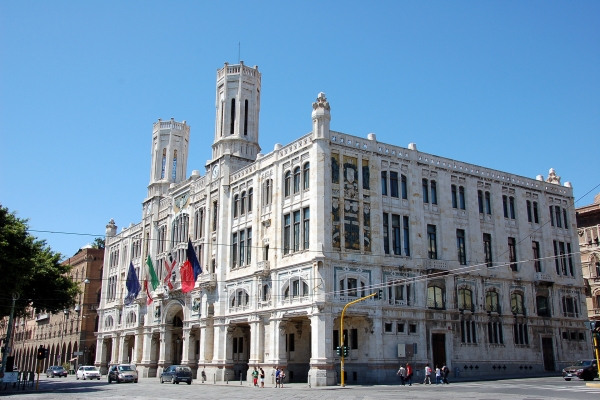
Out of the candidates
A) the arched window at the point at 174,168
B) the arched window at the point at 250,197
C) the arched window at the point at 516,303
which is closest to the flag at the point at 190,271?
the arched window at the point at 250,197

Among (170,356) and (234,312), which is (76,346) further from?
(234,312)

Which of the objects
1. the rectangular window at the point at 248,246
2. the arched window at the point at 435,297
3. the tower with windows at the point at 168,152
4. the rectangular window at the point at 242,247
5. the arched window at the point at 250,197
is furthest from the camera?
the tower with windows at the point at 168,152

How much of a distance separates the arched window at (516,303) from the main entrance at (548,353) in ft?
12.6

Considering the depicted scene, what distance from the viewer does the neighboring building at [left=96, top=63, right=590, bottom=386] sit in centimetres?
4516

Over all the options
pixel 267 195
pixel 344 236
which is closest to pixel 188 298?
pixel 267 195

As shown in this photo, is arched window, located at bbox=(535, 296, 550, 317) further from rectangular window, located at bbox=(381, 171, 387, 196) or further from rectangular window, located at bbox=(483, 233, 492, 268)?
rectangular window, located at bbox=(381, 171, 387, 196)

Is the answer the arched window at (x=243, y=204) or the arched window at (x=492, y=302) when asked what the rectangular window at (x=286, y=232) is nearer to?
the arched window at (x=243, y=204)

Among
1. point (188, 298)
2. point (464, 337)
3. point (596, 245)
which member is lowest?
point (464, 337)

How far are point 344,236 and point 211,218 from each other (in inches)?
728

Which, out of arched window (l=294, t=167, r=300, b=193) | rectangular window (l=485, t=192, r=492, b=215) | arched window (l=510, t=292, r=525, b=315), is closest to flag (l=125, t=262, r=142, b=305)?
arched window (l=294, t=167, r=300, b=193)

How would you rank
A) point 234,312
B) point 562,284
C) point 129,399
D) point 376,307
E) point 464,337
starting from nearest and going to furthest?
1. point 129,399
2. point 376,307
3. point 464,337
4. point 234,312
5. point 562,284

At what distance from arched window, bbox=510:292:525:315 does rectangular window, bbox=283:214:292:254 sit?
21.4 meters

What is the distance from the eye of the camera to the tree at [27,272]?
38.2 metres

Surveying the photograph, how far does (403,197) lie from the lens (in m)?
49.6
